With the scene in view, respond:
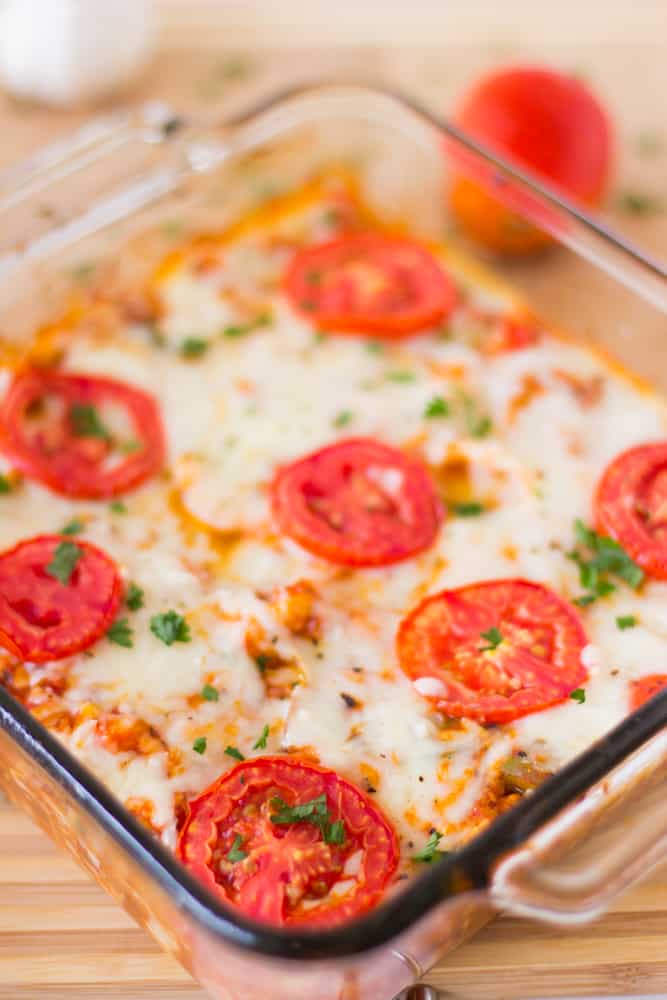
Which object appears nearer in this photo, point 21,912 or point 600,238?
point 21,912

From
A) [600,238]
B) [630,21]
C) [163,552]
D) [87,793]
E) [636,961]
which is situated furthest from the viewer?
[630,21]

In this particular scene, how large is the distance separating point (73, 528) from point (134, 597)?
252 mm

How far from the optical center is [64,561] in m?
2.72

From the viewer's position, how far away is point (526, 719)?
252cm

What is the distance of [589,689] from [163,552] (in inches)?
36.5

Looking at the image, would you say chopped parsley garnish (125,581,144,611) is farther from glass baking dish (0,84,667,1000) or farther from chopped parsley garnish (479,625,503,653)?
chopped parsley garnish (479,625,503,653)

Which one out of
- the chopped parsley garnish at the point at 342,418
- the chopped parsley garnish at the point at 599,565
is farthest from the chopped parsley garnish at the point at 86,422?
the chopped parsley garnish at the point at 599,565

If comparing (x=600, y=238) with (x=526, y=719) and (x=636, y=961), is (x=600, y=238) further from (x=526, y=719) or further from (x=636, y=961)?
(x=636, y=961)

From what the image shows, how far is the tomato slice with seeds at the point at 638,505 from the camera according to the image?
2.80 meters

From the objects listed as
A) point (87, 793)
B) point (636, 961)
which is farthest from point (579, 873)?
point (87, 793)

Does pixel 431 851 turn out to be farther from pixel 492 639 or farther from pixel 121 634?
pixel 121 634

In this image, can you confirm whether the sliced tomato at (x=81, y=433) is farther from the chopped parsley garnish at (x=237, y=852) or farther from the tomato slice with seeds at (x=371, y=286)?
the chopped parsley garnish at (x=237, y=852)

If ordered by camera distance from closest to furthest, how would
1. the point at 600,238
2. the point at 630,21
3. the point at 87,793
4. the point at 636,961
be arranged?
the point at 87,793 < the point at 636,961 < the point at 600,238 < the point at 630,21

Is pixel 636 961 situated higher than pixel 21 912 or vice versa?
pixel 21 912
